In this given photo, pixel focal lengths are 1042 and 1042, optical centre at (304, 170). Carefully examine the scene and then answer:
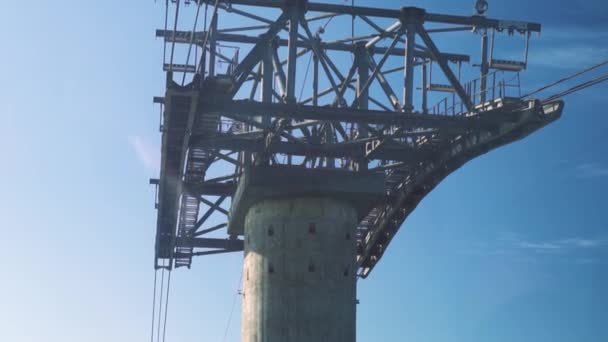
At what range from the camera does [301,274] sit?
50.2m

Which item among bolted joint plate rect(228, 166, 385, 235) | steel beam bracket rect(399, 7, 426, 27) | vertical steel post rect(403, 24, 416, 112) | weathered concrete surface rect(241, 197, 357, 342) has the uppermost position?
steel beam bracket rect(399, 7, 426, 27)

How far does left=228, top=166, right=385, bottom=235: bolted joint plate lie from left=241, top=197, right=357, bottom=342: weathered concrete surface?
22.0 inches

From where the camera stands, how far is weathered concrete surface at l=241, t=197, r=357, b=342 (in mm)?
49938

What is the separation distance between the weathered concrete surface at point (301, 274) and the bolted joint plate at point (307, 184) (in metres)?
0.56

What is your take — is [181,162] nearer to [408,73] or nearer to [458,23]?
[408,73]

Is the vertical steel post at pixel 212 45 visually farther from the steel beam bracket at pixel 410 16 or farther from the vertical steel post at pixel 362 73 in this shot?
the vertical steel post at pixel 362 73

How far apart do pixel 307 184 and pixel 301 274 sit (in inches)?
177

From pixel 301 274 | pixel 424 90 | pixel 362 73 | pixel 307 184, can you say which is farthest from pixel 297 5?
pixel 301 274

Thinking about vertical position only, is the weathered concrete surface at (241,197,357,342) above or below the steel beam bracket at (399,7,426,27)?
below

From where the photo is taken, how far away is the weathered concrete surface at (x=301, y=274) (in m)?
49.9

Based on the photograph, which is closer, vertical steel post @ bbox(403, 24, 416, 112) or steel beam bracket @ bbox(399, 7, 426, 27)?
vertical steel post @ bbox(403, 24, 416, 112)

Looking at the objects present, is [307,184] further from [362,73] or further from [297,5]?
[297,5]

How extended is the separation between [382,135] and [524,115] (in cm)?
637

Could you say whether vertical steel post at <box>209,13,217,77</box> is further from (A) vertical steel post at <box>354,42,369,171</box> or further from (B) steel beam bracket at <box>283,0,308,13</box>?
(A) vertical steel post at <box>354,42,369,171</box>
